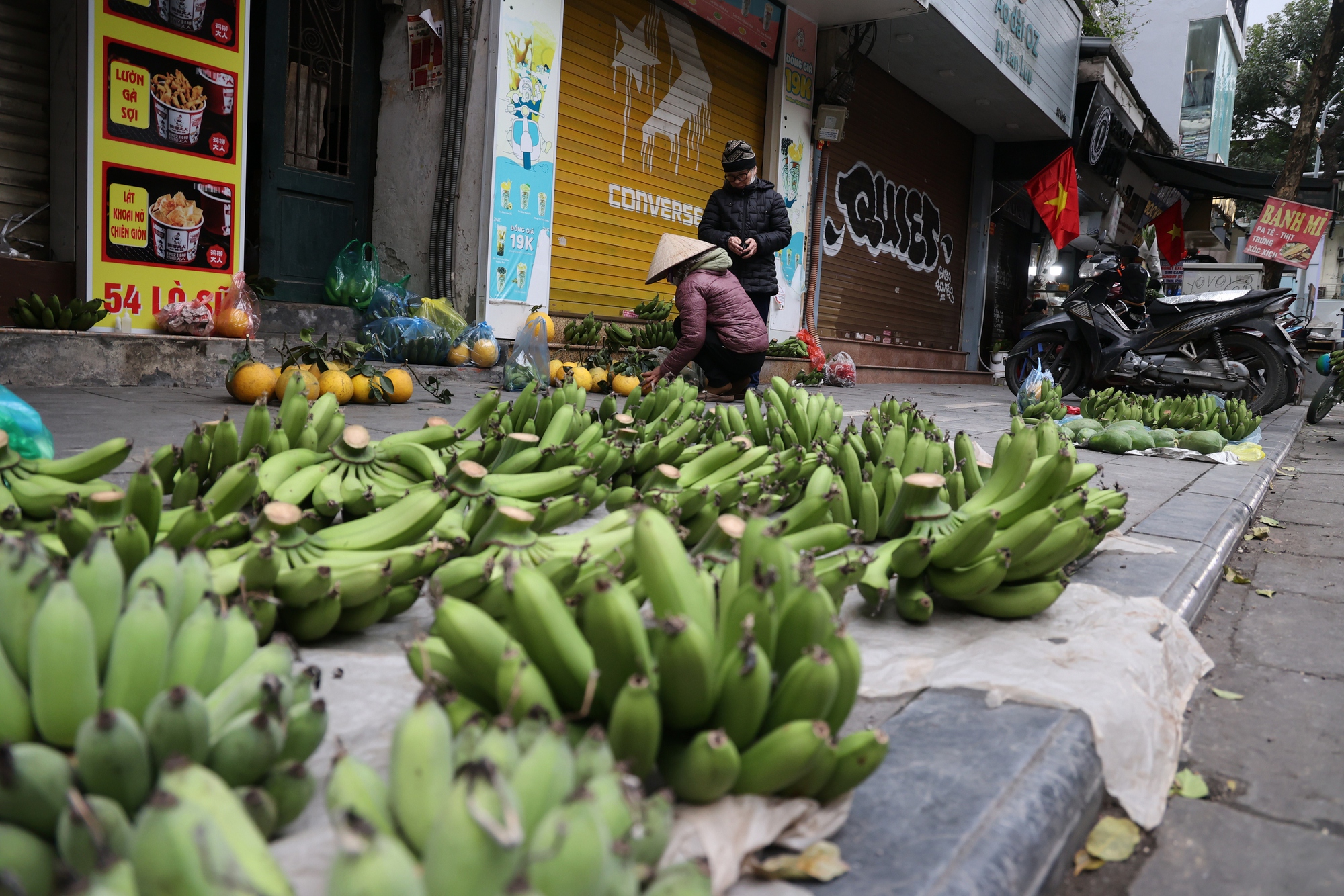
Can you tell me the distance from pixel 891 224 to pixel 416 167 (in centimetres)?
869

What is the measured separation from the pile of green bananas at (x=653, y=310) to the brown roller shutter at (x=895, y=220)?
12.8ft

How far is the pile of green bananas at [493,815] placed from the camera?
2.42 feet

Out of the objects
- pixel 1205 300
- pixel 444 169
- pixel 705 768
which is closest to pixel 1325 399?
pixel 1205 300

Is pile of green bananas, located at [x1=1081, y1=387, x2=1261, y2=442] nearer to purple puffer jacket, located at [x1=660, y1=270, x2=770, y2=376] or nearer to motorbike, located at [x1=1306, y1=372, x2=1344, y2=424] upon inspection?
motorbike, located at [x1=1306, y1=372, x2=1344, y2=424]

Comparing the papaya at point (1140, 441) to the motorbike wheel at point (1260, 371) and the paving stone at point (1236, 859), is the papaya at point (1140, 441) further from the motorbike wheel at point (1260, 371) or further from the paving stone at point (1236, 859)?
the paving stone at point (1236, 859)

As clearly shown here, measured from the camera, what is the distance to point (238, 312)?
574 centimetres

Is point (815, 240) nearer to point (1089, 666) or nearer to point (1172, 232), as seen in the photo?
point (1089, 666)

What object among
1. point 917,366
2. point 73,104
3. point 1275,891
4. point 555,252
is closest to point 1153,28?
point 917,366

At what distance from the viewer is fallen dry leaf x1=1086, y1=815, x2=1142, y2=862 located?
4.86 ft

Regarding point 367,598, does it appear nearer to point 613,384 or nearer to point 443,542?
point 443,542

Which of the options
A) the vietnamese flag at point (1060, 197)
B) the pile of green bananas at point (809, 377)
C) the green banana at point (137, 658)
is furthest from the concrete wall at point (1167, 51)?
the green banana at point (137, 658)

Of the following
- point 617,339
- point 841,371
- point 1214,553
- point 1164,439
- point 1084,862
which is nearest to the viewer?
point 1084,862

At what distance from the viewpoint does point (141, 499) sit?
68.7 inches

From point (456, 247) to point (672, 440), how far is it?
195 inches
